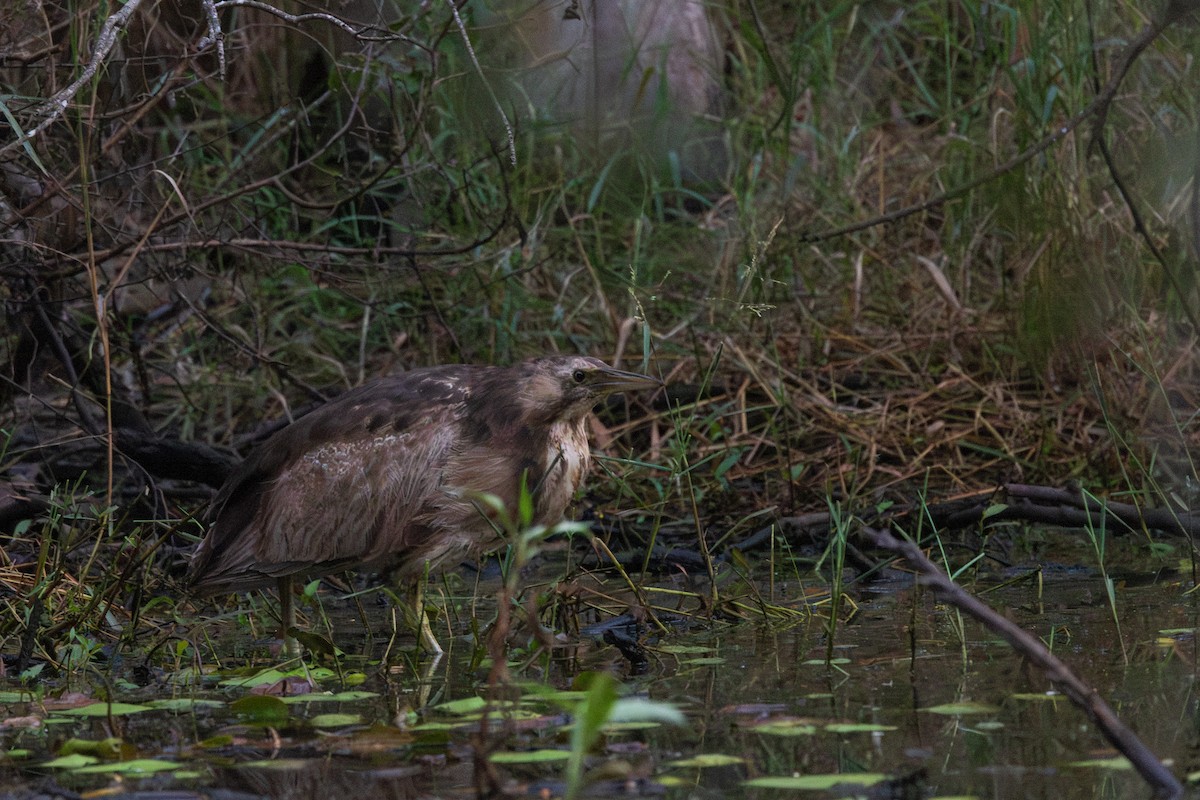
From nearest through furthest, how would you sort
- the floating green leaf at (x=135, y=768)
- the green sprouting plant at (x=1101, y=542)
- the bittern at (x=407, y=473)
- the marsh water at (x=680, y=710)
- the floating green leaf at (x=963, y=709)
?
the marsh water at (x=680, y=710) < the floating green leaf at (x=135, y=768) < the floating green leaf at (x=963, y=709) < the green sprouting plant at (x=1101, y=542) < the bittern at (x=407, y=473)

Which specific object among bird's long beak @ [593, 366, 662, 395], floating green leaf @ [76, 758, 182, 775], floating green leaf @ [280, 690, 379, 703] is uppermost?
bird's long beak @ [593, 366, 662, 395]

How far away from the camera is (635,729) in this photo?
131 inches

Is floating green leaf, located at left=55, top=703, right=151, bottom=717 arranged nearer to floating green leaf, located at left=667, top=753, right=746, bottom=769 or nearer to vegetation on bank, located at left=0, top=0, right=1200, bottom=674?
vegetation on bank, located at left=0, top=0, right=1200, bottom=674

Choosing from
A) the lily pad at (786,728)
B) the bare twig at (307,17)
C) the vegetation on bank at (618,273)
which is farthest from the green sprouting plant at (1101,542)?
the bare twig at (307,17)

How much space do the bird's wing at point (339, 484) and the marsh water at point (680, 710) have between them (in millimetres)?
318

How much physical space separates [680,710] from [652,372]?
377cm

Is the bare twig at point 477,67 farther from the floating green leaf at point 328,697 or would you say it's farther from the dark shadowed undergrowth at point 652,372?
the floating green leaf at point 328,697

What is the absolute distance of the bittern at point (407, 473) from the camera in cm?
489

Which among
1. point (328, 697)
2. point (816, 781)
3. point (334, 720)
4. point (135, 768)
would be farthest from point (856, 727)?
point (135, 768)

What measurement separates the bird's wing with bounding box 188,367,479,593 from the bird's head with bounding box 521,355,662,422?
0.28 m

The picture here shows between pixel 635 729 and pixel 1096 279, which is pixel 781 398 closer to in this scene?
pixel 1096 279

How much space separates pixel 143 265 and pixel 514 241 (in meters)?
1.71

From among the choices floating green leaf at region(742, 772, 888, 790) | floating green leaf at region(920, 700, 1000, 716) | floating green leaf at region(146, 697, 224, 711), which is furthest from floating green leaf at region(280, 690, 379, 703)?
floating green leaf at region(920, 700, 1000, 716)

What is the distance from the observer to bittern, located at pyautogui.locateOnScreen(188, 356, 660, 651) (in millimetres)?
4887
